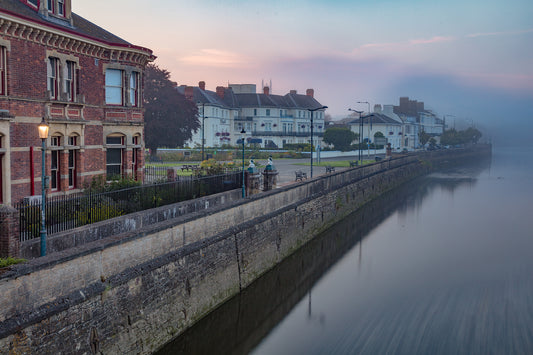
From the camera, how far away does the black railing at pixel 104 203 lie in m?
15.6

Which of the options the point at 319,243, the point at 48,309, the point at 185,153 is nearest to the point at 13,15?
the point at 48,309

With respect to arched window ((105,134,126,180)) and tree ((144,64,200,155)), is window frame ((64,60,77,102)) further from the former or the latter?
tree ((144,64,200,155))

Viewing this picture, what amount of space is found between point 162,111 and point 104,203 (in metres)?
41.0

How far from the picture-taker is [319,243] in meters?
31.7

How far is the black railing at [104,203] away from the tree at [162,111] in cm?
3178

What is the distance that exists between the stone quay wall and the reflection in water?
0.40 m

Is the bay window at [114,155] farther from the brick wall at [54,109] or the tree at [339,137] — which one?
the tree at [339,137]

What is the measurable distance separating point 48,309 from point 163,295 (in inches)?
193

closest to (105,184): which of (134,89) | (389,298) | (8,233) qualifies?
(134,89)

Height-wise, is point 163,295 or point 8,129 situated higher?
point 8,129

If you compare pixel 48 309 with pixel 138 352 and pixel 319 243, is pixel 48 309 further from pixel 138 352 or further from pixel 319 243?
pixel 319 243

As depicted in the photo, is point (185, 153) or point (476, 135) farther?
point (476, 135)

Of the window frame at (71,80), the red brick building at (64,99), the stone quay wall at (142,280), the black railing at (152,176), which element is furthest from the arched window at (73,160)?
the stone quay wall at (142,280)

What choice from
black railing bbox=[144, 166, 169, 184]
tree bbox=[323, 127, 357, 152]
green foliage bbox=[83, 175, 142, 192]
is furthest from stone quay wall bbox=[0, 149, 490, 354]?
tree bbox=[323, 127, 357, 152]
